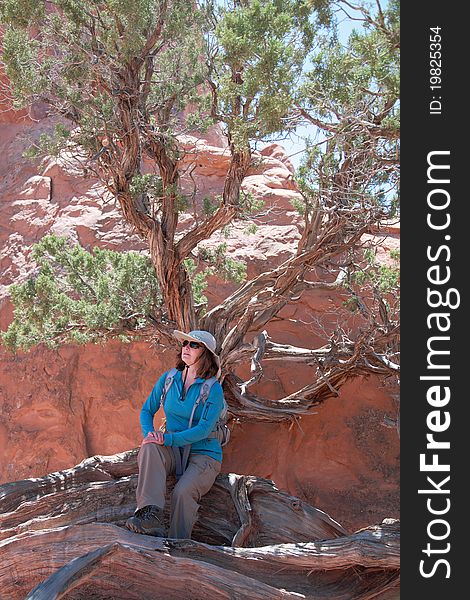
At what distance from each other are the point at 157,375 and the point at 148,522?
4932 millimetres

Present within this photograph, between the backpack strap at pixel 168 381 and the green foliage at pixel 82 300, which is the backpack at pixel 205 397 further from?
the green foliage at pixel 82 300

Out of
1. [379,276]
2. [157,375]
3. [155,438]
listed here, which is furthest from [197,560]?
[157,375]

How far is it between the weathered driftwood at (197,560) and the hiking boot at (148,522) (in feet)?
0.23

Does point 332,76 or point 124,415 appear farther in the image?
point 124,415

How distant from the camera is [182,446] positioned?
5.10 m

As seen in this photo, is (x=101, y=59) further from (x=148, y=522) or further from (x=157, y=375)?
(x=157, y=375)

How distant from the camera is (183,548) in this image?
4648mm

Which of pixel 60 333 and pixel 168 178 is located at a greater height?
pixel 168 178

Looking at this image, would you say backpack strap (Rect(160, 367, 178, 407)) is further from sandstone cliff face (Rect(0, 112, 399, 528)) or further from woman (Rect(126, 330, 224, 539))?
sandstone cliff face (Rect(0, 112, 399, 528))

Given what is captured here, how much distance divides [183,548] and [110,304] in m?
3.18

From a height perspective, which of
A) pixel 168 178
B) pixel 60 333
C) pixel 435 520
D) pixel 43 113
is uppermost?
pixel 43 113

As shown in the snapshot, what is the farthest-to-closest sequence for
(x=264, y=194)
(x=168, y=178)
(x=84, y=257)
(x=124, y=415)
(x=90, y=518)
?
(x=264, y=194)
(x=124, y=415)
(x=84, y=257)
(x=168, y=178)
(x=90, y=518)

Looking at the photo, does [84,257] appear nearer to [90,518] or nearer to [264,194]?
[90,518]

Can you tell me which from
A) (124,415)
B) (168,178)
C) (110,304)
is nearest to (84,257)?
(110,304)
